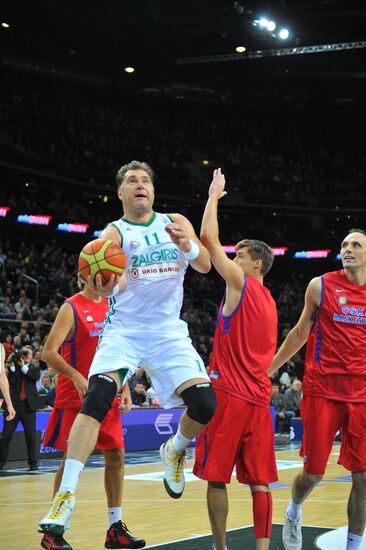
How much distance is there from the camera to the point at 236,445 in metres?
5.76

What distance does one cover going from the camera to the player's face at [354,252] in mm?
6559

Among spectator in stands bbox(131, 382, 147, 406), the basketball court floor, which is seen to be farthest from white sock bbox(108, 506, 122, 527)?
spectator in stands bbox(131, 382, 147, 406)

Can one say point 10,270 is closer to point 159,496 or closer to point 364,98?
point 159,496

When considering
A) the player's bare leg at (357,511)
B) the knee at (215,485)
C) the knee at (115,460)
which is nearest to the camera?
the knee at (215,485)

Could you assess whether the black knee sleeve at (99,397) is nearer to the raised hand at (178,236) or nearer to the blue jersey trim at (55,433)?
the raised hand at (178,236)

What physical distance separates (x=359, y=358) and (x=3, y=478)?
7667 mm

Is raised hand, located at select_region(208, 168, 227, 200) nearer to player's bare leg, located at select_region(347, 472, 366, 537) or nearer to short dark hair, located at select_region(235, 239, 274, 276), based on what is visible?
short dark hair, located at select_region(235, 239, 274, 276)

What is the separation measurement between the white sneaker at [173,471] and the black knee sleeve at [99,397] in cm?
73

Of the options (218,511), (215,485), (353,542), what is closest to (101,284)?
(215,485)

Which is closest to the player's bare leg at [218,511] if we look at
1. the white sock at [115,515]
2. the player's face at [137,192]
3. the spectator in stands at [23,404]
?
→ the white sock at [115,515]

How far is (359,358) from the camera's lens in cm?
640

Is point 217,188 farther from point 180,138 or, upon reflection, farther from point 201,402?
point 180,138

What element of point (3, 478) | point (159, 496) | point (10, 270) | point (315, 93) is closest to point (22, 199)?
point (10, 270)

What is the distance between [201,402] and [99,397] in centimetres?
67
